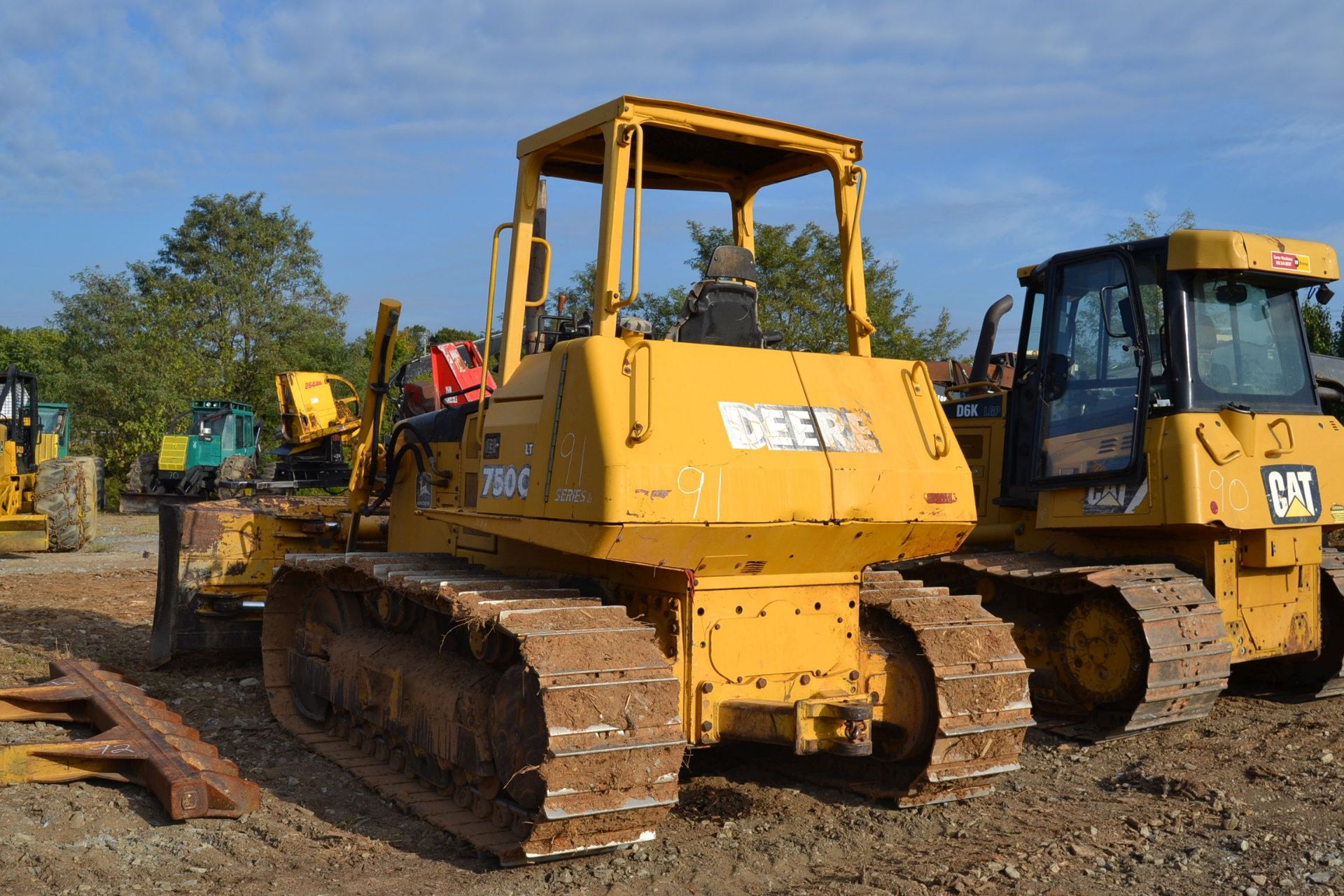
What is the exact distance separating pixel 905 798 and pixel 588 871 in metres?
1.64

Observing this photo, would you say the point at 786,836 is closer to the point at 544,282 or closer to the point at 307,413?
the point at 544,282

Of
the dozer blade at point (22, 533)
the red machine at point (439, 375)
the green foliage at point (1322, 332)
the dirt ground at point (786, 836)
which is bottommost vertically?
the dirt ground at point (786, 836)

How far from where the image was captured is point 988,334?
8.48 m

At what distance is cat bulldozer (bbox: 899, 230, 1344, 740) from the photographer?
699 cm

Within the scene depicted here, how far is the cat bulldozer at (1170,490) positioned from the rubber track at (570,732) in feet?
11.2

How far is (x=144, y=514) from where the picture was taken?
1099 inches

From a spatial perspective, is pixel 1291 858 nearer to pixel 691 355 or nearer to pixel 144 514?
pixel 691 355

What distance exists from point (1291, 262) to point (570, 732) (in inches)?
227

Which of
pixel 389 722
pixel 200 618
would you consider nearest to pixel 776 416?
pixel 389 722

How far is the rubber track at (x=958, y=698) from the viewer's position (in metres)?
5.25

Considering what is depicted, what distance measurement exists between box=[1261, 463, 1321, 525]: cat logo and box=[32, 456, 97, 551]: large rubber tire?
15.0 metres

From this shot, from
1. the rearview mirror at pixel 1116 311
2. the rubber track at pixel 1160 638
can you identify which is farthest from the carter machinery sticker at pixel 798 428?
the rearview mirror at pixel 1116 311

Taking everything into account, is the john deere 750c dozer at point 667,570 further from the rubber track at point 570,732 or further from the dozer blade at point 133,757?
the dozer blade at point 133,757

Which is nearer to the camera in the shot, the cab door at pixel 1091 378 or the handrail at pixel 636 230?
the handrail at pixel 636 230
